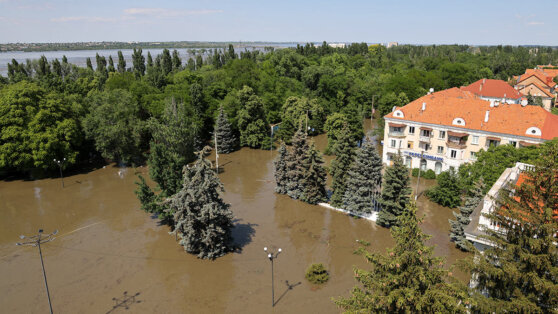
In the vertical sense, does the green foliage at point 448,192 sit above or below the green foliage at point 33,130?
below

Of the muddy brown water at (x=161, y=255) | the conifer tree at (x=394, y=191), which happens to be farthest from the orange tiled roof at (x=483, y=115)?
the conifer tree at (x=394, y=191)

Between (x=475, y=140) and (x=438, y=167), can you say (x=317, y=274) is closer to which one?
(x=438, y=167)

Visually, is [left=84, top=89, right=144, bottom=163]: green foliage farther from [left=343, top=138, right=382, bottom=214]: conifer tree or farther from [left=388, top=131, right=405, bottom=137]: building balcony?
[left=388, top=131, right=405, bottom=137]: building balcony

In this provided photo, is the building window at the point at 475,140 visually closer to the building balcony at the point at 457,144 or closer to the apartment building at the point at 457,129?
the apartment building at the point at 457,129

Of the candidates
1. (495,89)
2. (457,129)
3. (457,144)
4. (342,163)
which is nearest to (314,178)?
(342,163)

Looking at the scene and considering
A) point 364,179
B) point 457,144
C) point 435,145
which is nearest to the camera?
point 364,179

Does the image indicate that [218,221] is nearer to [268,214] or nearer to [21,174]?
[268,214]
